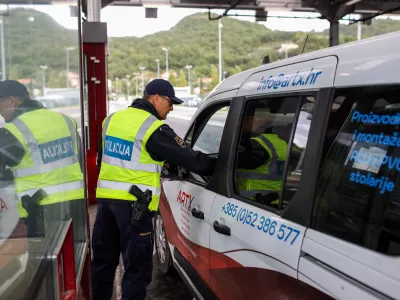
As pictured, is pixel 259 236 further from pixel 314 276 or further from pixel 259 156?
pixel 259 156

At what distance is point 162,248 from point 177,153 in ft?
5.48

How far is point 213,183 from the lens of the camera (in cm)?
269

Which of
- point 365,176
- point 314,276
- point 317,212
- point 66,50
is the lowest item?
point 314,276

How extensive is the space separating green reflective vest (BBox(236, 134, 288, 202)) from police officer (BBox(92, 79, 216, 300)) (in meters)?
0.31

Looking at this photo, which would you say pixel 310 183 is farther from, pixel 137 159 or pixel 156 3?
pixel 156 3

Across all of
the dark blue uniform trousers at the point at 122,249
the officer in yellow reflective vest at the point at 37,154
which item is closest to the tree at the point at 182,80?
the dark blue uniform trousers at the point at 122,249

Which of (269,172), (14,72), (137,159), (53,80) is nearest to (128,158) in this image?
(137,159)

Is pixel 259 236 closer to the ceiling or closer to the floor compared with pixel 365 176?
closer to the floor

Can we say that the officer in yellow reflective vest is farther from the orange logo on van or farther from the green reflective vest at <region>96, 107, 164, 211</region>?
the orange logo on van

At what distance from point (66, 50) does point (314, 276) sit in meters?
1.60

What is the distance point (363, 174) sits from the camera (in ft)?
5.24

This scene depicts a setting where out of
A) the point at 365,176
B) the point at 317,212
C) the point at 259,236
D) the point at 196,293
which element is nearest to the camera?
the point at 365,176

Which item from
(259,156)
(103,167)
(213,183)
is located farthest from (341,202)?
(103,167)

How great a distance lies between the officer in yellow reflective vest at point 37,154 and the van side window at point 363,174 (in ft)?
3.54
